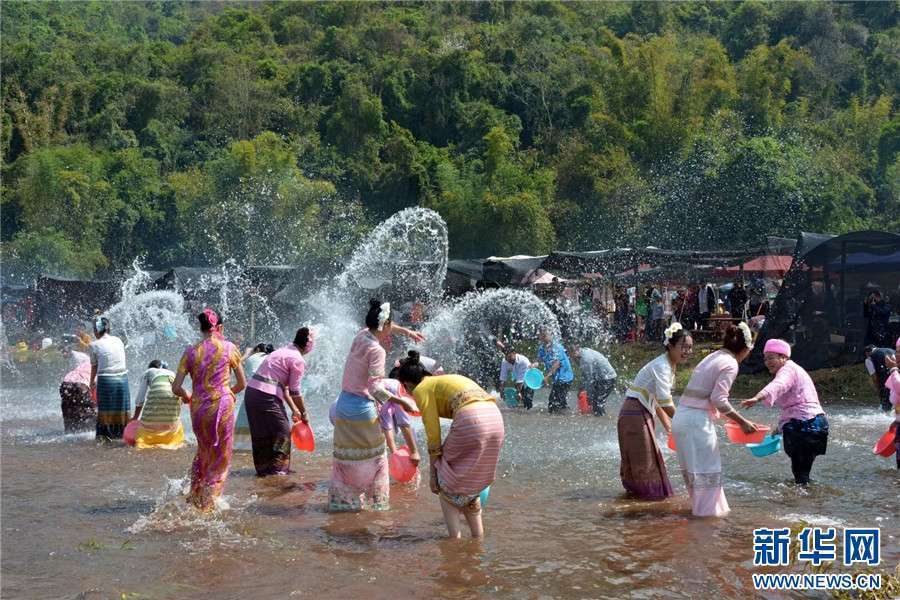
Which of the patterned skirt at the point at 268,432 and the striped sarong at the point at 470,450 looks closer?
the striped sarong at the point at 470,450

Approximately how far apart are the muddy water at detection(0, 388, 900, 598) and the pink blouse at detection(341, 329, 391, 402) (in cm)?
110

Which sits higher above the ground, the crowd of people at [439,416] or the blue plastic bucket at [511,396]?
the crowd of people at [439,416]

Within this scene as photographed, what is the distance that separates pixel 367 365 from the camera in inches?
328

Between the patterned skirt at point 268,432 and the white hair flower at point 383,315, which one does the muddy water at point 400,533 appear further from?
the white hair flower at point 383,315

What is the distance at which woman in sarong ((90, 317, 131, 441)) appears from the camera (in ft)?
42.5

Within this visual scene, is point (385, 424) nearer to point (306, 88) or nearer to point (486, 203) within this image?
point (486, 203)

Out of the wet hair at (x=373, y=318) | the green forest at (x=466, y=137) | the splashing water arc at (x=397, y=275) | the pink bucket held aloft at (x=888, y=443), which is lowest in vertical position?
the pink bucket held aloft at (x=888, y=443)

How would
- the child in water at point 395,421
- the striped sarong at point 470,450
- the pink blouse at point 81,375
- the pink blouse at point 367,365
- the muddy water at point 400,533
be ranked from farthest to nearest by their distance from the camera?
the pink blouse at point 81,375, the child in water at point 395,421, the pink blouse at point 367,365, the striped sarong at point 470,450, the muddy water at point 400,533

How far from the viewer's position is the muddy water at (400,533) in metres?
6.88

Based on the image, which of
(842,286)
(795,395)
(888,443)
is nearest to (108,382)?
(795,395)

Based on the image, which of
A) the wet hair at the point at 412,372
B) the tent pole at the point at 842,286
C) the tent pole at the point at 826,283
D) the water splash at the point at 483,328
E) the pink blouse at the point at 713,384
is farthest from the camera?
the water splash at the point at 483,328

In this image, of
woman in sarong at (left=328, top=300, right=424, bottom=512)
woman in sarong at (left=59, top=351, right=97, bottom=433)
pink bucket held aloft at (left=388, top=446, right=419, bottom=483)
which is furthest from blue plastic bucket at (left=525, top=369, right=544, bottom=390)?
woman in sarong at (left=328, top=300, right=424, bottom=512)

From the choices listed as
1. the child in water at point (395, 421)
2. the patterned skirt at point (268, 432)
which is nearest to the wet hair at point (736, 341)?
the child in water at point (395, 421)

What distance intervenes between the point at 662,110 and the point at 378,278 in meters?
21.0
